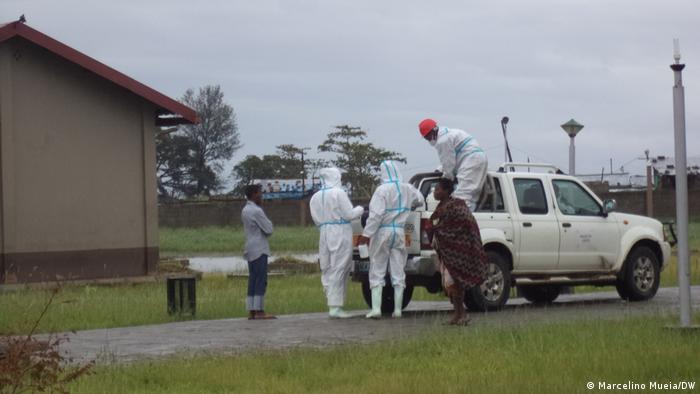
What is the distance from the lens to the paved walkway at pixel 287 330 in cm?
1236

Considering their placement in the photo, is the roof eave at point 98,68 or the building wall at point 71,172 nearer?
the roof eave at point 98,68

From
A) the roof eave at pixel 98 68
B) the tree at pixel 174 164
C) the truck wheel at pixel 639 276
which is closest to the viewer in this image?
the truck wheel at pixel 639 276

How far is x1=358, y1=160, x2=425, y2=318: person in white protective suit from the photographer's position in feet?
50.8

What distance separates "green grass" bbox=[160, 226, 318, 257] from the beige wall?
615 inches

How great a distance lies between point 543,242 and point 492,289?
1163 mm

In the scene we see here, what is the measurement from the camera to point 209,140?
238 feet

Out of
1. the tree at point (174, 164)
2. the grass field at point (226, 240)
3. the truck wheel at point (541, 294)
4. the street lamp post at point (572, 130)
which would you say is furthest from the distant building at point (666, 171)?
the truck wheel at point (541, 294)

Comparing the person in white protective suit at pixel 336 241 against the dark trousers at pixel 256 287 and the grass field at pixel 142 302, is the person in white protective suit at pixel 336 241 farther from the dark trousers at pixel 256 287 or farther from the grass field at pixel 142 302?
the grass field at pixel 142 302

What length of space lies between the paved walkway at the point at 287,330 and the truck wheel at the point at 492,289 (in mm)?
213

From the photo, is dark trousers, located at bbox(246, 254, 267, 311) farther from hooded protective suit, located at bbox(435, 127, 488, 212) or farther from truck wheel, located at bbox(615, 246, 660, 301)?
truck wheel, located at bbox(615, 246, 660, 301)

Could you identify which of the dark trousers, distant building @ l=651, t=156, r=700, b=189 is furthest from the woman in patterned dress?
distant building @ l=651, t=156, r=700, b=189

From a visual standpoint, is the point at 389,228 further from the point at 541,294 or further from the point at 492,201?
the point at 541,294

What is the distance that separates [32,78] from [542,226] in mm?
11077

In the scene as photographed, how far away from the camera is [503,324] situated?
1365cm
